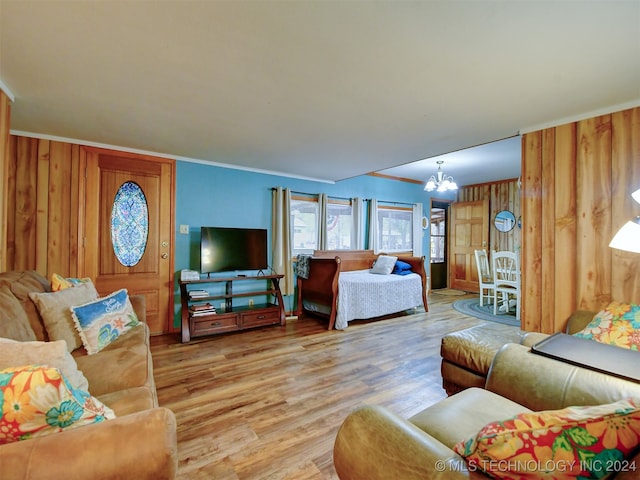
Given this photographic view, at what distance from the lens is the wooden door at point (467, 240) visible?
6449mm

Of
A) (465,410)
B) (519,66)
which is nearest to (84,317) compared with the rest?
(465,410)

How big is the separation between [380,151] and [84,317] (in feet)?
10.2

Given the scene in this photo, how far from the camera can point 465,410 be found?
4.04ft

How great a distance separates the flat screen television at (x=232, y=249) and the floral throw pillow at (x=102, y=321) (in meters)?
1.49

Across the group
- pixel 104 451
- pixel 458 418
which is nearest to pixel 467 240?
pixel 458 418

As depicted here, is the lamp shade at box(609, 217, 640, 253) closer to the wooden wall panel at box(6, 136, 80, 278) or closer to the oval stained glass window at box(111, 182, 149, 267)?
the oval stained glass window at box(111, 182, 149, 267)

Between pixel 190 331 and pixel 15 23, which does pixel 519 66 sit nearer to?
pixel 15 23

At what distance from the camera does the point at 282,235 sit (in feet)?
14.6

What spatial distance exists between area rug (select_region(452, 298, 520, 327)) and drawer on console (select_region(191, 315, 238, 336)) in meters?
3.69

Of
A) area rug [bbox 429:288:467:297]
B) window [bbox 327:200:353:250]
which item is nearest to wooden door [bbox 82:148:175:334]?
window [bbox 327:200:353:250]

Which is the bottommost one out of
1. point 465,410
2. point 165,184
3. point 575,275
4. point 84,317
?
point 465,410

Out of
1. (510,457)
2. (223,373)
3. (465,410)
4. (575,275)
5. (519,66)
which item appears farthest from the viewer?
(223,373)

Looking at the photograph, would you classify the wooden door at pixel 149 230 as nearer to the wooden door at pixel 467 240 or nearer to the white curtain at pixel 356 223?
the white curtain at pixel 356 223

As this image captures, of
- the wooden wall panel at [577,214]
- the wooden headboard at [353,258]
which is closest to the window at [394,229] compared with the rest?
the wooden headboard at [353,258]
